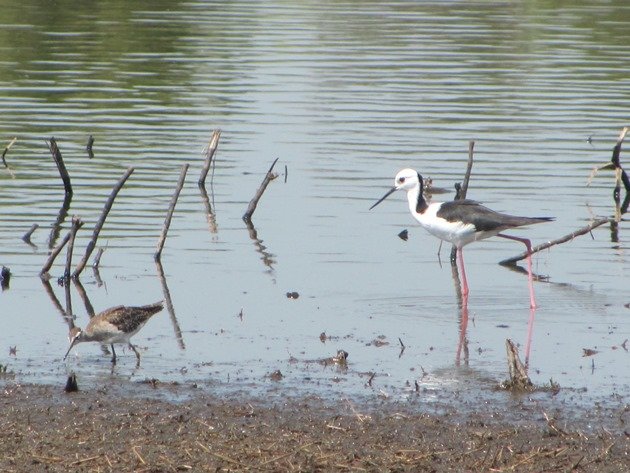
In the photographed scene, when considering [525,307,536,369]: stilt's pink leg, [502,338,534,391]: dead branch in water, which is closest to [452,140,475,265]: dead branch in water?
[525,307,536,369]: stilt's pink leg

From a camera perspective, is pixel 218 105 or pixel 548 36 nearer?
pixel 218 105

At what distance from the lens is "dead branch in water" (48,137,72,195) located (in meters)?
17.8

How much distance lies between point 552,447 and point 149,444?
2354 millimetres

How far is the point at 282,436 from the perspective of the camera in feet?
26.2

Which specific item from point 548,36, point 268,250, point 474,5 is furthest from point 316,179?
point 474,5

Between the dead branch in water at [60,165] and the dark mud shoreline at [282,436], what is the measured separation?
351 inches

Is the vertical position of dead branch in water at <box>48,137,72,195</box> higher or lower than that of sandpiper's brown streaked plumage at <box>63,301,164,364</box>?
higher

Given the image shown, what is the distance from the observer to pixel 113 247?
15.8 m

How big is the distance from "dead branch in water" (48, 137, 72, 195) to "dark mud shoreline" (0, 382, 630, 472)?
29.2 ft

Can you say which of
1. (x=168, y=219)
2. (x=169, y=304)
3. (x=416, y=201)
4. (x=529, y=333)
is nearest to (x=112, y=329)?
(x=169, y=304)

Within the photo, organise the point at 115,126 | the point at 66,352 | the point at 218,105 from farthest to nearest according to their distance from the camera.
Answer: the point at 218,105 → the point at 115,126 → the point at 66,352

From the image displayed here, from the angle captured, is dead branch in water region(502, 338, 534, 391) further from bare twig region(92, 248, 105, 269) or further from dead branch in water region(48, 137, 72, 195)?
dead branch in water region(48, 137, 72, 195)

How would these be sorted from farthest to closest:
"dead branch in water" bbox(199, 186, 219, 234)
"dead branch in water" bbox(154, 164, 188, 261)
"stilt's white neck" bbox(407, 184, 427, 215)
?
"dead branch in water" bbox(199, 186, 219, 234) < "dead branch in water" bbox(154, 164, 188, 261) < "stilt's white neck" bbox(407, 184, 427, 215)

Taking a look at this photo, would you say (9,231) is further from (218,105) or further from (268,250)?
(218,105)
